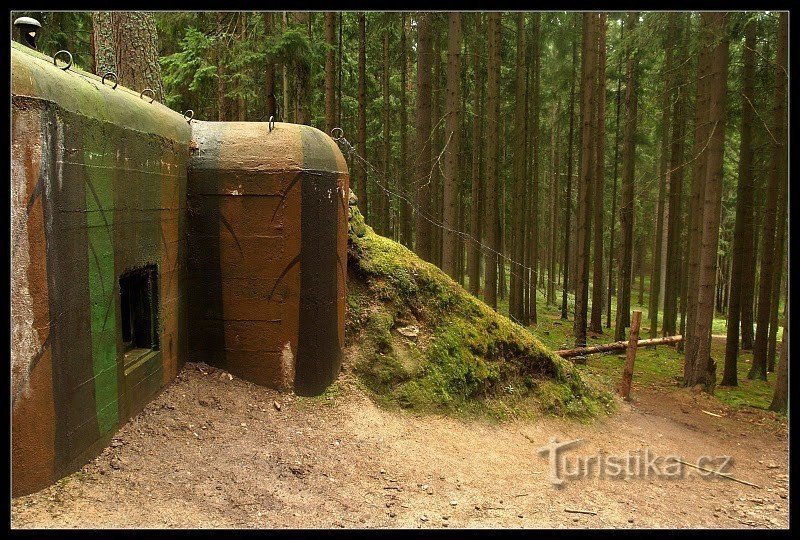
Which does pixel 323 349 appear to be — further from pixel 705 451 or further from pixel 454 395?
pixel 705 451

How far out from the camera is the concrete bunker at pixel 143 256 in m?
4.20

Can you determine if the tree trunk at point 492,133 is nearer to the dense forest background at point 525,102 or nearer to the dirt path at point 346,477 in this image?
the dense forest background at point 525,102

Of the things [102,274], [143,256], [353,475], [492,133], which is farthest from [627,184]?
[102,274]

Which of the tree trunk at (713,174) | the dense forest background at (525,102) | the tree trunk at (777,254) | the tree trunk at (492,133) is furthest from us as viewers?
the tree trunk at (777,254)

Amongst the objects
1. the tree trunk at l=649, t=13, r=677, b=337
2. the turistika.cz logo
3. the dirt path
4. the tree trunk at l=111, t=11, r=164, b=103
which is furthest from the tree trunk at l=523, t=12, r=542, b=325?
the tree trunk at l=111, t=11, r=164, b=103

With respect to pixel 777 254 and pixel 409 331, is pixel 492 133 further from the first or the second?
pixel 777 254

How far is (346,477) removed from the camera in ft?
20.1

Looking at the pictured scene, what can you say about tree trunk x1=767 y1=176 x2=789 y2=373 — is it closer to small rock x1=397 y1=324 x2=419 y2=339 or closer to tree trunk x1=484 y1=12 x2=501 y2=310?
tree trunk x1=484 y1=12 x2=501 y2=310

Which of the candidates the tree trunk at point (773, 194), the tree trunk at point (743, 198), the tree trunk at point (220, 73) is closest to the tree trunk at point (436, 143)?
the tree trunk at point (220, 73)

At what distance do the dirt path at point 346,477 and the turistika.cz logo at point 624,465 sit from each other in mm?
147

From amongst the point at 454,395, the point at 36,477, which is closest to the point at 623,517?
the point at 454,395

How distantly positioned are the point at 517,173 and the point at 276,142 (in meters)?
9.88

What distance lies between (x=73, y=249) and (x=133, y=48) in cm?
548

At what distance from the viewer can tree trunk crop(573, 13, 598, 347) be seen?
14.4 m
